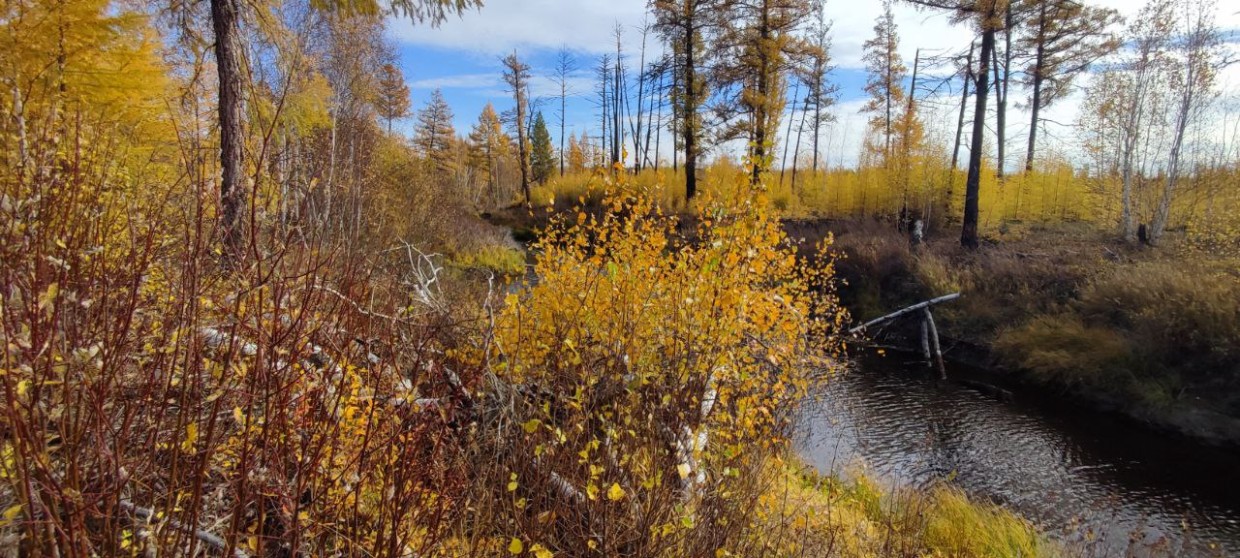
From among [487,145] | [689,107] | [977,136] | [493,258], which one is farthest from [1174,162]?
[487,145]

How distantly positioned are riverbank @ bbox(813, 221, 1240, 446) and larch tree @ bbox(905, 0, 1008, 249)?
0.89 m

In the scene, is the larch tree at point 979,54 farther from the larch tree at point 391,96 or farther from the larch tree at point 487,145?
the larch tree at point 487,145

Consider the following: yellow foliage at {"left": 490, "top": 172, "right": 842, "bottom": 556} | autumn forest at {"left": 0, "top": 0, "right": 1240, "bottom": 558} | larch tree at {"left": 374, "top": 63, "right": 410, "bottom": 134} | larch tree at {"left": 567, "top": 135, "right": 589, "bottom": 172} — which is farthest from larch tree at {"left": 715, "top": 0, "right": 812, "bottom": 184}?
larch tree at {"left": 567, "top": 135, "right": 589, "bottom": 172}

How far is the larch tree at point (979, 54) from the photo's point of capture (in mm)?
11680

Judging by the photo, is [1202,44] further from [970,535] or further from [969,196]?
[970,535]

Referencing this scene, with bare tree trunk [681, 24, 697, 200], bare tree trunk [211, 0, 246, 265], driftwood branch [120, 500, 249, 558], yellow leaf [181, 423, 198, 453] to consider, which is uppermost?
bare tree trunk [681, 24, 697, 200]

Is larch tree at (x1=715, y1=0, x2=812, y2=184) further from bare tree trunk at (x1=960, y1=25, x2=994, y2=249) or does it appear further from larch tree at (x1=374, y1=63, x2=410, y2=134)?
larch tree at (x1=374, y1=63, x2=410, y2=134)

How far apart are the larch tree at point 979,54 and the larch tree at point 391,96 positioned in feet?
45.5

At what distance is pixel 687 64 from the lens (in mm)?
19953

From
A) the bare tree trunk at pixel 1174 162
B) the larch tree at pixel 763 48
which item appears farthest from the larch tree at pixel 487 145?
the bare tree trunk at pixel 1174 162

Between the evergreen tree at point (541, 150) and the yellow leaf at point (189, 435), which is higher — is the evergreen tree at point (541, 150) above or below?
above

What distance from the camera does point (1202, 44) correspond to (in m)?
11.3

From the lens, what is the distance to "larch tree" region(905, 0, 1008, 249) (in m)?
11.7

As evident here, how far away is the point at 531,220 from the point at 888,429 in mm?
20602
